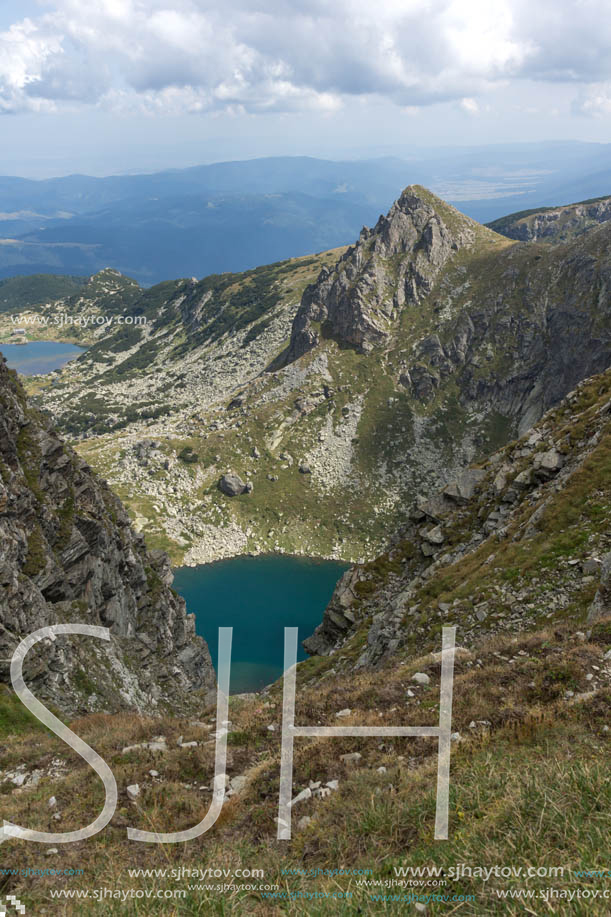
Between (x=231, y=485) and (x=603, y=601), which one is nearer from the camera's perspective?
(x=603, y=601)

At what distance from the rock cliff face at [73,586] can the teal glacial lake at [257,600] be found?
127 ft

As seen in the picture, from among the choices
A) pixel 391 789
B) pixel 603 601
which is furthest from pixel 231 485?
pixel 391 789

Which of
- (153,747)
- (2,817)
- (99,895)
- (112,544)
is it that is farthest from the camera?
(112,544)

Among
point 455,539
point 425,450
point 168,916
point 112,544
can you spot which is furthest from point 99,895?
point 425,450

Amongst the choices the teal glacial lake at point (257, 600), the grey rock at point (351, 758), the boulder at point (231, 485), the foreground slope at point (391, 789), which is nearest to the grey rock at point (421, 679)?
the foreground slope at point (391, 789)

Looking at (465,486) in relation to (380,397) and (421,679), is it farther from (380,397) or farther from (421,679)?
(380,397)

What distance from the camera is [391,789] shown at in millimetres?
9422

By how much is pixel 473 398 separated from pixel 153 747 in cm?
14885

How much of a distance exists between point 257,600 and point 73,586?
246ft

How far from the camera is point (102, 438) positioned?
15725 cm

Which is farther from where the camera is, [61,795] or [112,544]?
[112,544]

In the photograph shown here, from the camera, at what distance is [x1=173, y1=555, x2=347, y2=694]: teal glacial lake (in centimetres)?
9019

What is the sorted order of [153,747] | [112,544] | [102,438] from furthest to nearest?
[102,438] < [112,544] < [153,747]

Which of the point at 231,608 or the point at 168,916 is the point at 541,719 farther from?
the point at 231,608
